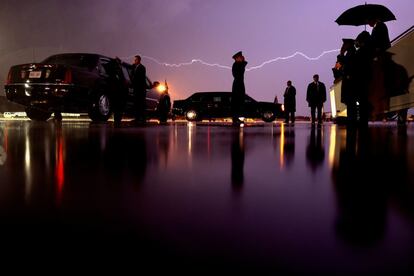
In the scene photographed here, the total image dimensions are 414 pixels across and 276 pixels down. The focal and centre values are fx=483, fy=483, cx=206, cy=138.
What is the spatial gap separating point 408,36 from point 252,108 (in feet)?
39.7

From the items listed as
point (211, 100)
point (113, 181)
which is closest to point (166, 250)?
point (113, 181)

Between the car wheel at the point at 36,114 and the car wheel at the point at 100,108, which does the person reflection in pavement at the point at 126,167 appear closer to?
the car wheel at the point at 100,108

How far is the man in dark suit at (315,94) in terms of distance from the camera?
44.6 ft

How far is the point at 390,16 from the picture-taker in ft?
28.8

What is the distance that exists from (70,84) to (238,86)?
3466mm

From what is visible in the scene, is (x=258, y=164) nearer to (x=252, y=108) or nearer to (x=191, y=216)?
(x=191, y=216)

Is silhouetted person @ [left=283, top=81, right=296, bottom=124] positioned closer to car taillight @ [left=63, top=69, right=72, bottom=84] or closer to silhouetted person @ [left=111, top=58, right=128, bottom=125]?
silhouetted person @ [left=111, top=58, right=128, bottom=125]

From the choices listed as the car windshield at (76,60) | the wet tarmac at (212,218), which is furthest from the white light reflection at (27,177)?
the car windshield at (76,60)

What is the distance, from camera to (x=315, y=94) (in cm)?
1358

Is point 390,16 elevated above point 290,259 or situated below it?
above

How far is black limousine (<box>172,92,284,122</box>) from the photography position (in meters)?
19.1

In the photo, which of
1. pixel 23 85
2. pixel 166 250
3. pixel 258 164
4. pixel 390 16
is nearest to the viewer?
pixel 166 250

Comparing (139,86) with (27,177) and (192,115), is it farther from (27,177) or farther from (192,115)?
(192,115)

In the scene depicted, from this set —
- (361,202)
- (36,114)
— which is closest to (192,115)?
(36,114)
